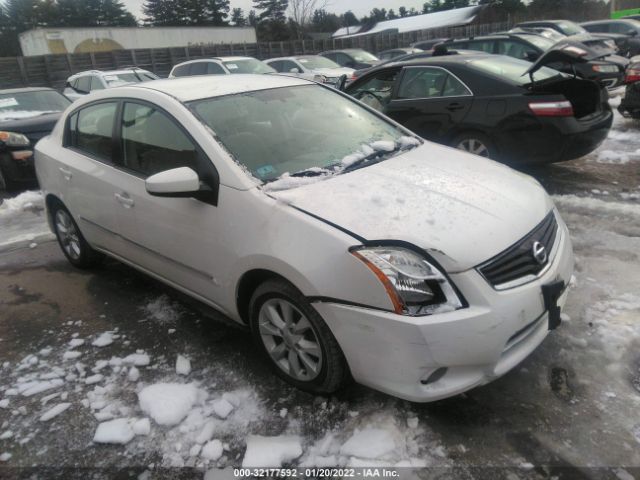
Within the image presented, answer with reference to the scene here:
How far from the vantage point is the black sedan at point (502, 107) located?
5297 millimetres

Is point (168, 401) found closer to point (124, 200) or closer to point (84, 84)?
point (124, 200)

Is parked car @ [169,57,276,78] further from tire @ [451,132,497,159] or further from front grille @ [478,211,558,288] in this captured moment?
front grille @ [478,211,558,288]

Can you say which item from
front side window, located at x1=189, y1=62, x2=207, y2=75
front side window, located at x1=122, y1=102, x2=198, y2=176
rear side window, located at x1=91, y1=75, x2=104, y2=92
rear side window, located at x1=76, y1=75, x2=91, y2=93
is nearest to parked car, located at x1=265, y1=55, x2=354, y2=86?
front side window, located at x1=189, y1=62, x2=207, y2=75

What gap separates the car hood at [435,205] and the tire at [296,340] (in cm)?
47

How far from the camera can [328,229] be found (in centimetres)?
230

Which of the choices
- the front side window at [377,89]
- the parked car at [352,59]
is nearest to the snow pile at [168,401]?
the front side window at [377,89]

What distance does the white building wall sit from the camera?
36750 mm

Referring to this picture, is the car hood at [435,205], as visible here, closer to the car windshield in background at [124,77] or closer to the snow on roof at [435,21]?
the car windshield in background at [124,77]

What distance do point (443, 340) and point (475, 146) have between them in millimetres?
4205

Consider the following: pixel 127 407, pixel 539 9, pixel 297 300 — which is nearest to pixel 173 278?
pixel 127 407

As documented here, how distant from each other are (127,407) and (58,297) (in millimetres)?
1839

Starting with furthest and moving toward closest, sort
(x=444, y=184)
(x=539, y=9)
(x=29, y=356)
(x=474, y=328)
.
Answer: (x=539, y=9) → (x=29, y=356) → (x=444, y=184) → (x=474, y=328)

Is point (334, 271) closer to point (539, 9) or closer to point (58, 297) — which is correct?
point (58, 297)

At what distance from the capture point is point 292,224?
7.90 feet
